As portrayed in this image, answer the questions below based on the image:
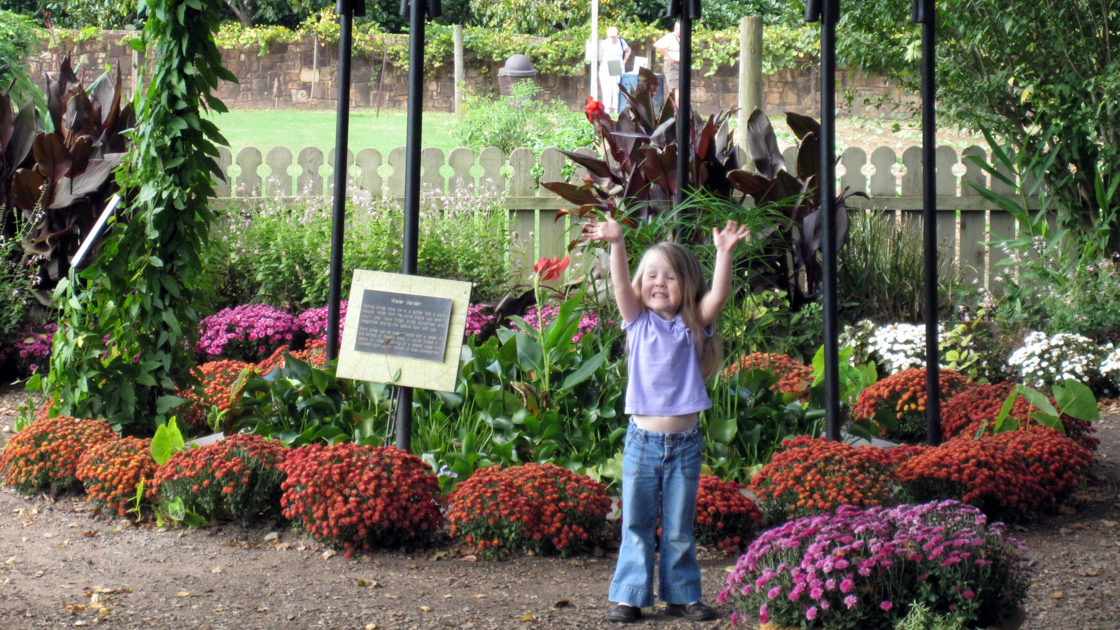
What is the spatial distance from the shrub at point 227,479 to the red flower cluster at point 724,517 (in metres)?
1.51

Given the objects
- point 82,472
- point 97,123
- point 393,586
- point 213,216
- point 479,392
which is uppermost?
point 97,123

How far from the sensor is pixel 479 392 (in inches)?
162

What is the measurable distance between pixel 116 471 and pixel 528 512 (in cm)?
166

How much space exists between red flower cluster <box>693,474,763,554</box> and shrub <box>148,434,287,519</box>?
1510 millimetres

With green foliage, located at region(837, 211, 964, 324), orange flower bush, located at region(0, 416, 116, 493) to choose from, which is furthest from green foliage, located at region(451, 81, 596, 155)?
orange flower bush, located at region(0, 416, 116, 493)

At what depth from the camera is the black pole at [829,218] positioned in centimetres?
370

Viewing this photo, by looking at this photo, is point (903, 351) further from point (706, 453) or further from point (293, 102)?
point (293, 102)

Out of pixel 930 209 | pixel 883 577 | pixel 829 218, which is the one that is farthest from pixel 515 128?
pixel 883 577

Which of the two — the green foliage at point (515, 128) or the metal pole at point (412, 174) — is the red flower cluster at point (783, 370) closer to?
the metal pole at point (412, 174)

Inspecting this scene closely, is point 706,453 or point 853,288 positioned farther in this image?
point 853,288

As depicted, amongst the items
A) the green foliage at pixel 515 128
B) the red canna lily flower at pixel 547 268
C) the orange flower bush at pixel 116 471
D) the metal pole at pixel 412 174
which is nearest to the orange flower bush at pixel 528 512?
the metal pole at pixel 412 174

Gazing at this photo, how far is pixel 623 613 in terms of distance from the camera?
9.00 ft

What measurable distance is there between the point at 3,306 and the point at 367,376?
10.6 feet

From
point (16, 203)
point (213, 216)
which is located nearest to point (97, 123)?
point (16, 203)
